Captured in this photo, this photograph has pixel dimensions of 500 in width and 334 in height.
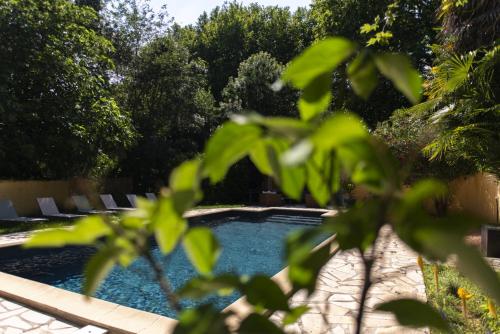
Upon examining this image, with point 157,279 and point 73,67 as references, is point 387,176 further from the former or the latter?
point 73,67

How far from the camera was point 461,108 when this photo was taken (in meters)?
7.06

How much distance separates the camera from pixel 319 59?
507 millimetres

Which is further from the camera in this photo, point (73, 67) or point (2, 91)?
point (73, 67)

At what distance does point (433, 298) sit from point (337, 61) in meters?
5.08

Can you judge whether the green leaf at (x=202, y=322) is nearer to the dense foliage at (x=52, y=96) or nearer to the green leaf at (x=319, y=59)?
the green leaf at (x=319, y=59)

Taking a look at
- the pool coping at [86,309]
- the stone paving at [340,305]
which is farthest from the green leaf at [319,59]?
the pool coping at [86,309]

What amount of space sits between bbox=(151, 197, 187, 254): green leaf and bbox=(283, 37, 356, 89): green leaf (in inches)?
9.2

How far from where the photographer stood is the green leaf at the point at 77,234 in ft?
1.61

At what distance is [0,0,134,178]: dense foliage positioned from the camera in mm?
12008

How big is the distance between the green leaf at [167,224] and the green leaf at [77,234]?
0.21 ft

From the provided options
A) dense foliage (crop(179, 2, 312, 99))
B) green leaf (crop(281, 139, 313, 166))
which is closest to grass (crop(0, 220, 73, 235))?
green leaf (crop(281, 139, 313, 166))

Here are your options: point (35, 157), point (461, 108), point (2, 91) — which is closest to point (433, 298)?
point (461, 108)

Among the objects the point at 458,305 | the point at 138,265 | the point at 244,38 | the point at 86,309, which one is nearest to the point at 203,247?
the point at 86,309

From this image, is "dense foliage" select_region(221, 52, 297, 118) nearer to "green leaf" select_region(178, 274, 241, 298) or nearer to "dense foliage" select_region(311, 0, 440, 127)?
"dense foliage" select_region(311, 0, 440, 127)
